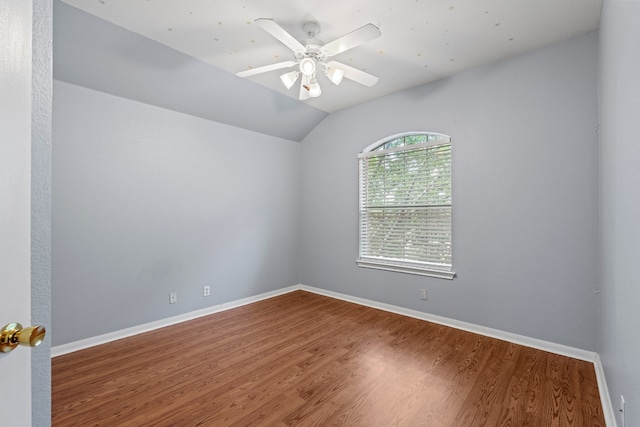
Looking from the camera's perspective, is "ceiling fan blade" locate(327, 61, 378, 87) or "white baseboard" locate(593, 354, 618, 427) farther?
"ceiling fan blade" locate(327, 61, 378, 87)

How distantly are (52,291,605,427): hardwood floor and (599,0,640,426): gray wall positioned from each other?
47 cm

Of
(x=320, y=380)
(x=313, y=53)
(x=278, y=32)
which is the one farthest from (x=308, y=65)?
(x=320, y=380)

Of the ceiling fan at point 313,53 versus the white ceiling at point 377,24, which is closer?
the ceiling fan at point 313,53

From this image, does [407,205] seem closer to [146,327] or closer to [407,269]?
[407,269]

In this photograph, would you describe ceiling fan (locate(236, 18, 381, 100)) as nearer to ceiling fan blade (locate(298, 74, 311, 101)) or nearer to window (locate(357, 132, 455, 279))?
ceiling fan blade (locate(298, 74, 311, 101))

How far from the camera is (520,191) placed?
271 centimetres

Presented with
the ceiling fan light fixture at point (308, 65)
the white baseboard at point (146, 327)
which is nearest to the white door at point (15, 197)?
the ceiling fan light fixture at point (308, 65)

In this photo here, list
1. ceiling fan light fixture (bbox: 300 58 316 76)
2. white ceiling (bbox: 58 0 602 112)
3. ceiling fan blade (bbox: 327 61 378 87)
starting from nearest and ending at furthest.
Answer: white ceiling (bbox: 58 0 602 112)
ceiling fan light fixture (bbox: 300 58 316 76)
ceiling fan blade (bbox: 327 61 378 87)

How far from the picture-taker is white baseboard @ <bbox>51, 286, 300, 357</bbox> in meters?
2.61

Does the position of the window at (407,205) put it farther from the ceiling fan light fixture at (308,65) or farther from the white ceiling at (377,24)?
the ceiling fan light fixture at (308,65)

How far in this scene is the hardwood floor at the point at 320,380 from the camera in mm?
1788

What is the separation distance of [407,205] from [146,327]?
330 centimetres

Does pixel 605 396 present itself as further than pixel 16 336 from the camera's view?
Yes

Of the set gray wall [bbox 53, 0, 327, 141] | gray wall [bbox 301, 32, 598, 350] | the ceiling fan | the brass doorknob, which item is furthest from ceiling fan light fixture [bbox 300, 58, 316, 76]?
the brass doorknob
